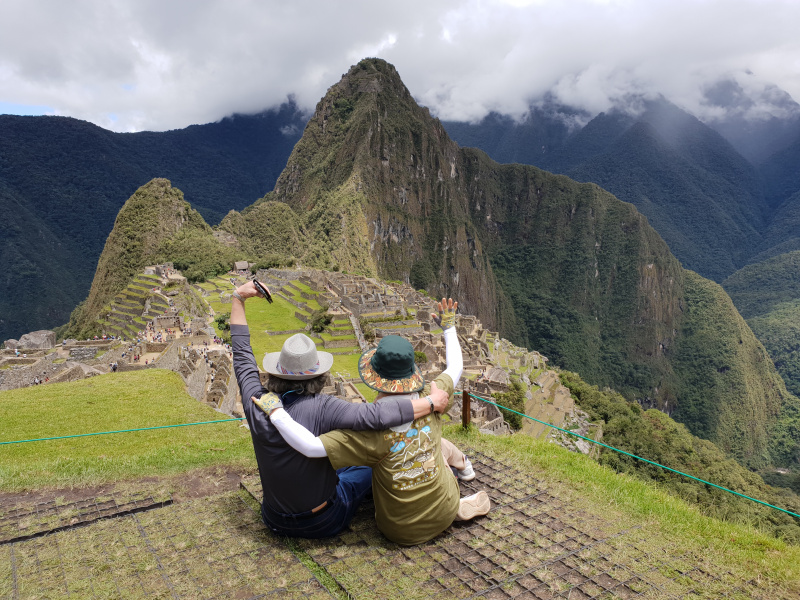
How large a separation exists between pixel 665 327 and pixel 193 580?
128535 mm

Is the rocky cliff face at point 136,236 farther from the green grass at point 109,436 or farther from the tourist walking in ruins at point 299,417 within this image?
the tourist walking in ruins at point 299,417

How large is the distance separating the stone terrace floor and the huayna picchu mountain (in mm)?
72610

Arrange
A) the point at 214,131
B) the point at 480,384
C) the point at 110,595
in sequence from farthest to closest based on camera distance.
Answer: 1. the point at 214,131
2. the point at 480,384
3. the point at 110,595

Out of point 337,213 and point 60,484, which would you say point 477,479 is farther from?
point 337,213

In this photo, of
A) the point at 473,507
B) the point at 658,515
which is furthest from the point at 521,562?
the point at 658,515

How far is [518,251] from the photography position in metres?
149

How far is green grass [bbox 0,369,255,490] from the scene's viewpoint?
17.9 ft

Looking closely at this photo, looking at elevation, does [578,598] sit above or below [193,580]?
below

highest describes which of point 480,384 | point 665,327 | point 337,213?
point 337,213

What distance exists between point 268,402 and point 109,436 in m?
6.04


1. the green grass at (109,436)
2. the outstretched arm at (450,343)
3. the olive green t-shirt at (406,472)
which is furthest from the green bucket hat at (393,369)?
the green grass at (109,436)

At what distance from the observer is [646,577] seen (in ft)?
11.3

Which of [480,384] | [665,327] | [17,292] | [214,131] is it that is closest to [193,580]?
[480,384]

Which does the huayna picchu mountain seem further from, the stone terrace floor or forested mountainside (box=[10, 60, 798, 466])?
the stone terrace floor
